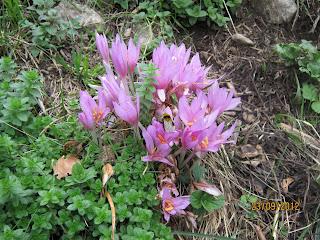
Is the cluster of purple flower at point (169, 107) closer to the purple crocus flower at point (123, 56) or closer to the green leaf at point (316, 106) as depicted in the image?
the purple crocus flower at point (123, 56)

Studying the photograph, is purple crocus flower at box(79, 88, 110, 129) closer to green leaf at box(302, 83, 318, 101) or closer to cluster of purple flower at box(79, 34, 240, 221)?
cluster of purple flower at box(79, 34, 240, 221)

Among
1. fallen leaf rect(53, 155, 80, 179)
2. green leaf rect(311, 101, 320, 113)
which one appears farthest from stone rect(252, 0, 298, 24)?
fallen leaf rect(53, 155, 80, 179)

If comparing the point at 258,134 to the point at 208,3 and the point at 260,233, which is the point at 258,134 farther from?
the point at 208,3

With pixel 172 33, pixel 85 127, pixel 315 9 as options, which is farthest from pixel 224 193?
pixel 315 9

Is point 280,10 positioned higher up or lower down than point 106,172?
higher up

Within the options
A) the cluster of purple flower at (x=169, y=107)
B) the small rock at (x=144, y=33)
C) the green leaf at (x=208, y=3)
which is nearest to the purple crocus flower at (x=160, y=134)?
the cluster of purple flower at (x=169, y=107)
